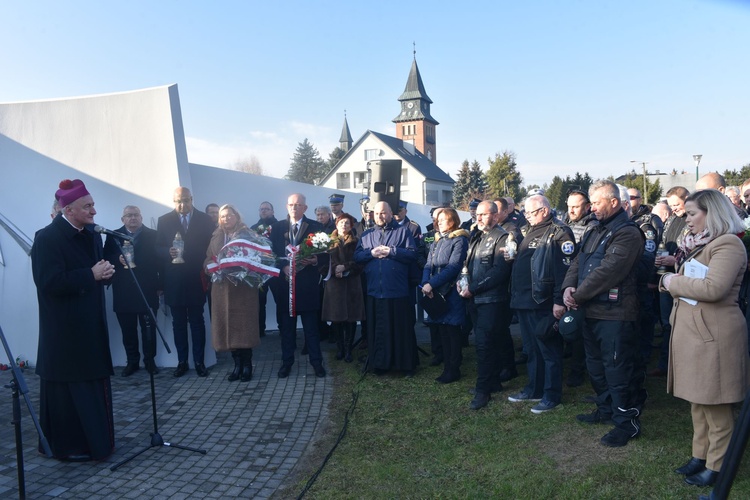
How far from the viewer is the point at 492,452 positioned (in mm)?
4430

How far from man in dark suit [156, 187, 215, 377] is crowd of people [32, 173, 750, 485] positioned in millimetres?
18

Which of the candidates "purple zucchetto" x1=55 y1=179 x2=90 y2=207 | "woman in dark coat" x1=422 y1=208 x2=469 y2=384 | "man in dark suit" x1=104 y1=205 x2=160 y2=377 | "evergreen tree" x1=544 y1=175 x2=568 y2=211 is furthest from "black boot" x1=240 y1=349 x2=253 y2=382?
"evergreen tree" x1=544 y1=175 x2=568 y2=211

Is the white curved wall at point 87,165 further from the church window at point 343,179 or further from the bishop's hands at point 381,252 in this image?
the church window at point 343,179

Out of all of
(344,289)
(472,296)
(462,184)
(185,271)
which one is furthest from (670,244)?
(462,184)

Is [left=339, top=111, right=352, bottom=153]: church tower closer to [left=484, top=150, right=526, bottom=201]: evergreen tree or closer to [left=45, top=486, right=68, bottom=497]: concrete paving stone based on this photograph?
[left=484, top=150, right=526, bottom=201]: evergreen tree

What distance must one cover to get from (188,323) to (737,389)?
6138 mm

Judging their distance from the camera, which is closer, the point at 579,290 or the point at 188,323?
the point at 579,290

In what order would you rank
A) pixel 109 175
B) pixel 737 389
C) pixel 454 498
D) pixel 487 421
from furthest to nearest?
pixel 109 175
pixel 487 421
pixel 454 498
pixel 737 389

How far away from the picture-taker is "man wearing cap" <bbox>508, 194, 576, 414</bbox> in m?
5.10

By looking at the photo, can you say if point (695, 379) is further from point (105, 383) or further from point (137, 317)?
point (137, 317)


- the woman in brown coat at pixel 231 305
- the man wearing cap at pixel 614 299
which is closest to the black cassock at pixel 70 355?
the woman in brown coat at pixel 231 305

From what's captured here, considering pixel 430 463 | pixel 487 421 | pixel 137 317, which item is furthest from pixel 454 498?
pixel 137 317

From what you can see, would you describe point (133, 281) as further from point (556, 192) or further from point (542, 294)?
point (556, 192)

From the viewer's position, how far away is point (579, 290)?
4438mm
